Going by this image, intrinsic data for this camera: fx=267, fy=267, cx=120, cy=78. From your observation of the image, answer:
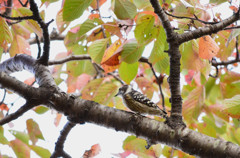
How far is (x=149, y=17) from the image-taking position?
77.9 inches

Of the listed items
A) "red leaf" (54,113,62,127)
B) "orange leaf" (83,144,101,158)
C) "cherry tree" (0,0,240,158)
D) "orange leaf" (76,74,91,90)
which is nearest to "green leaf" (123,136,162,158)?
"cherry tree" (0,0,240,158)

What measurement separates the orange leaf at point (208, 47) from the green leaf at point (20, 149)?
1.75 metres

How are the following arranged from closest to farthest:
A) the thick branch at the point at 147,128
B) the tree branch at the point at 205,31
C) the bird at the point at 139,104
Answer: the thick branch at the point at 147,128
the tree branch at the point at 205,31
the bird at the point at 139,104

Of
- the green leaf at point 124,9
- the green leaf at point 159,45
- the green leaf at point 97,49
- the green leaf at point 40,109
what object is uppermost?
the green leaf at point 124,9

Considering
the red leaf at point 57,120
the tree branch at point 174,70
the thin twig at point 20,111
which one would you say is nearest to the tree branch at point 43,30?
the thin twig at point 20,111

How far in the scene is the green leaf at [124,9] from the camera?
6.50 ft

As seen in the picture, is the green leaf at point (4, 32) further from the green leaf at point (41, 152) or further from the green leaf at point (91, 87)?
the green leaf at point (91, 87)

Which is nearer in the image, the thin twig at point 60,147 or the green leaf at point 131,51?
the green leaf at point 131,51

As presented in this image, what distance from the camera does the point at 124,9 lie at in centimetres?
199

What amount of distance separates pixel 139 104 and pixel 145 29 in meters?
0.96

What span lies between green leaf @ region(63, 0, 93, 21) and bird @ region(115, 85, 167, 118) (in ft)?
4.00

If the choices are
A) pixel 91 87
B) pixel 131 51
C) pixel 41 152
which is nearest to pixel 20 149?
pixel 41 152

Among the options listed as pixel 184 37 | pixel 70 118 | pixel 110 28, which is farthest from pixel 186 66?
pixel 70 118

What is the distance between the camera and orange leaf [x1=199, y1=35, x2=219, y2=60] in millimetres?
1962
